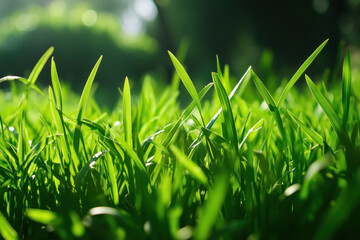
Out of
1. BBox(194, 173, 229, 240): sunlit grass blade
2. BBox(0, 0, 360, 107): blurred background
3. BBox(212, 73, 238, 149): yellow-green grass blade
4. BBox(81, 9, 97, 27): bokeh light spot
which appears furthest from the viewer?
BBox(81, 9, 97, 27): bokeh light spot

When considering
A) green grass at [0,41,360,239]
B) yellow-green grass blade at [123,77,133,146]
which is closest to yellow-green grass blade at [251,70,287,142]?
green grass at [0,41,360,239]

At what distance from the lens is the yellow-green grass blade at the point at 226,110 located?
1.50 ft

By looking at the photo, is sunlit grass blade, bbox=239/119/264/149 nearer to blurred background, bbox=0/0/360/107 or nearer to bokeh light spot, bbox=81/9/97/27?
blurred background, bbox=0/0/360/107

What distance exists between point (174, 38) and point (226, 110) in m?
7.58

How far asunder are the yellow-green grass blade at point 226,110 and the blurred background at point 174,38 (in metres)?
3.41

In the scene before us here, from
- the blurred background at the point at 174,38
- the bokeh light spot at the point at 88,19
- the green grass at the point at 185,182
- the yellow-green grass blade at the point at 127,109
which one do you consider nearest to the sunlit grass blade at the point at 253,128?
the green grass at the point at 185,182

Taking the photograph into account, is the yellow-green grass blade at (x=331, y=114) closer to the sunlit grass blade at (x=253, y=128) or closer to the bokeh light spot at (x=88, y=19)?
the sunlit grass blade at (x=253, y=128)

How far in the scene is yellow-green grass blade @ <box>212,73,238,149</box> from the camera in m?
0.46

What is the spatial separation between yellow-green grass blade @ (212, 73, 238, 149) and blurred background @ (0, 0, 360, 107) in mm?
3405

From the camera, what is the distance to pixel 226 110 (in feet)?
1.56

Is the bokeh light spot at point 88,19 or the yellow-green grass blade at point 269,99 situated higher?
the bokeh light spot at point 88,19

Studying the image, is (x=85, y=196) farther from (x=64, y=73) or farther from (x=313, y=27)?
(x=313, y=27)

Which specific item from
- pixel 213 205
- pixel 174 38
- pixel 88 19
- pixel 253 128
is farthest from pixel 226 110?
pixel 174 38

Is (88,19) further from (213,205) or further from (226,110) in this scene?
(213,205)
